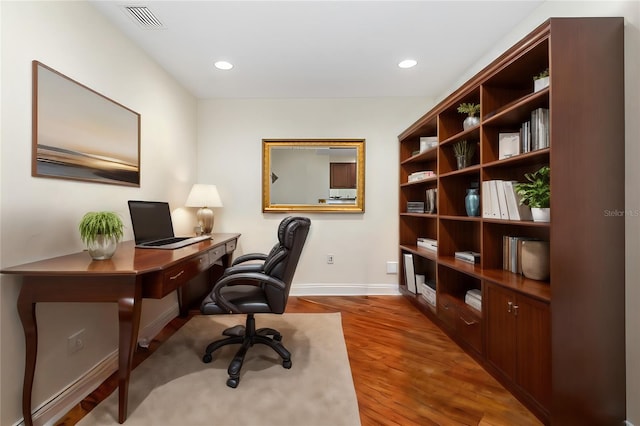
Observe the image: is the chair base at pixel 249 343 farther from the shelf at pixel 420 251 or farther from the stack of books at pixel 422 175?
the stack of books at pixel 422 175

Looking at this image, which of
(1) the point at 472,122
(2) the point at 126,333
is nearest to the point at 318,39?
(1) the point at 472,122

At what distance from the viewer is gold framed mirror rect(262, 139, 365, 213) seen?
11.3ft

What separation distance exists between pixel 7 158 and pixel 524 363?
2.84 m

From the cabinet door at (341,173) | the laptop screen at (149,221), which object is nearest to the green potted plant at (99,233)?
the laptop screen at (149,221)

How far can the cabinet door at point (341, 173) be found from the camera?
136 inches

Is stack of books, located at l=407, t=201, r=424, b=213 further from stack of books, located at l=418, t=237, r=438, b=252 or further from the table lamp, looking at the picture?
the table lamp

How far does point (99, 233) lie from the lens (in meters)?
1.49

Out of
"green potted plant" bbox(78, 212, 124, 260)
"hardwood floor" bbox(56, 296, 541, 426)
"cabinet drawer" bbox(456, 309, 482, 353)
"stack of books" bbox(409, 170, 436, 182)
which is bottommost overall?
"hardwood floor" bbox(56, 296, 541, 426)

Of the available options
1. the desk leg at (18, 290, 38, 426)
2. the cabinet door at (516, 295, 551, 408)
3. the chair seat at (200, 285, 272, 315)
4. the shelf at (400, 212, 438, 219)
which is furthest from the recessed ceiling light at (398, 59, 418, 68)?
the desk leg at (18, 290, 38, 426)

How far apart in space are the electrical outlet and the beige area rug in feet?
1.15

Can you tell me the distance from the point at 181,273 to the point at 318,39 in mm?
1979

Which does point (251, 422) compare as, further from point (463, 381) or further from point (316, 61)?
point (316, 61)

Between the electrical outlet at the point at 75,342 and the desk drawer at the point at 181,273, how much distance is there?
712 millimetres

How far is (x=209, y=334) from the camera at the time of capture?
242 cm
